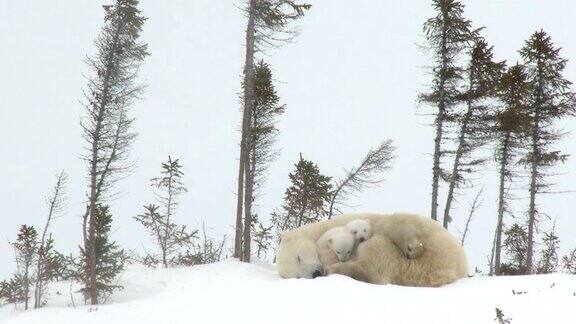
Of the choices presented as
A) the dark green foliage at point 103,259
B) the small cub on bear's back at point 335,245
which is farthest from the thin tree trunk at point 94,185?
the small cub on bear's back at point 335,245

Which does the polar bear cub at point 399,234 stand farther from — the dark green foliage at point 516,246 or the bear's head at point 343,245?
the dark green foliage at point 516,246

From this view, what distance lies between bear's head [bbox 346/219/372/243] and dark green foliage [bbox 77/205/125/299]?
11.7 metres

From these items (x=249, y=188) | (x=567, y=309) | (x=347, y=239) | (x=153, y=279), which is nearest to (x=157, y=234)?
(x=249, y=188)

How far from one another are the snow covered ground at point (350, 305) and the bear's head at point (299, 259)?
1.38 meters

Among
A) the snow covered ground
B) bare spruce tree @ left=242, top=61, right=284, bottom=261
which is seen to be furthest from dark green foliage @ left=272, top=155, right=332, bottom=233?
the snow covered ground

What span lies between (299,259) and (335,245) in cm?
80

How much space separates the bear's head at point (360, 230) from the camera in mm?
8992

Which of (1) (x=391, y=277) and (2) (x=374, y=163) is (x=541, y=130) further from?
(1) (x=391, y=277)

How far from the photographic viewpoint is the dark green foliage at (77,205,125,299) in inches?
725

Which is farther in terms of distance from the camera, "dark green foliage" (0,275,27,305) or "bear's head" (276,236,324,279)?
"dark green foliage" (0,275,27,305)

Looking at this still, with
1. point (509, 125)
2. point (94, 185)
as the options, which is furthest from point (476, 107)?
point (94, 185)

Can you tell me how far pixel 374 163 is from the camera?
851 inches

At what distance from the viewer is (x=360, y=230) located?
9016 mm

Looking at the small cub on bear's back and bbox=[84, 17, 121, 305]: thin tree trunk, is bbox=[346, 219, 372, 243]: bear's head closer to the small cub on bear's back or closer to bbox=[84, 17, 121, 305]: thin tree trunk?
the small cub on bear's back
